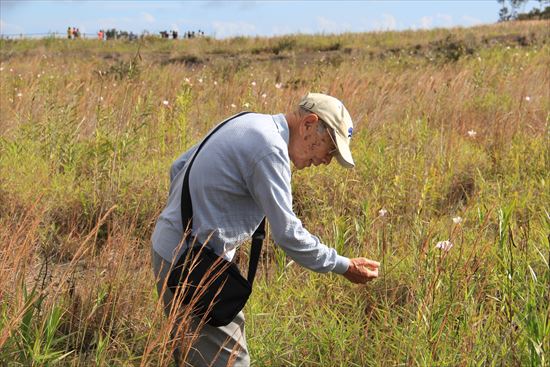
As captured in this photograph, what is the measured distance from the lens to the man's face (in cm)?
223

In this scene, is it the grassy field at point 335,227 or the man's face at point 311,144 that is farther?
the grassy field at point 335,227

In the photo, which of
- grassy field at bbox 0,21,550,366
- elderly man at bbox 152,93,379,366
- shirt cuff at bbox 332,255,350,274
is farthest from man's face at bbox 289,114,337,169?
grassy field at bbox 0,21,550,366

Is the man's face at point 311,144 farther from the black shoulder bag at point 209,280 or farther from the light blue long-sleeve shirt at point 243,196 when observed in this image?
the black shoulder bag at point 209,280

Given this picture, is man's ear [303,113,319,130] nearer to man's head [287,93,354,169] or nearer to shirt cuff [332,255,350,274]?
man's head [287,93,354,169]

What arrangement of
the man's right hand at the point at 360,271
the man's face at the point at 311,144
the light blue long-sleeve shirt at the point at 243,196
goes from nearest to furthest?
the light blue long-sleeve shirt at the point at 243,196
the man's face at the point at 311,144
the man's right hand at the point at 360,271

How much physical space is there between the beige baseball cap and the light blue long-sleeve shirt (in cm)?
13

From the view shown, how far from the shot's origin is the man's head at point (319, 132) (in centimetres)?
220

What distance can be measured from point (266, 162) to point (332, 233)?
5.27 feet

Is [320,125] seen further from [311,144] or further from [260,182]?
[260,182]

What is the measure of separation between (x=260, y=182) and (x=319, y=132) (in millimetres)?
291

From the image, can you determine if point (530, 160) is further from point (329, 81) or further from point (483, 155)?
point (329, 81)

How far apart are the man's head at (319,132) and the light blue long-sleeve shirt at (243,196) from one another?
0.05m

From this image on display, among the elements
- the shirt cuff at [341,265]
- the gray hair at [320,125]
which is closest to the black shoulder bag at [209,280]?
the shirt cuff at [341,265]

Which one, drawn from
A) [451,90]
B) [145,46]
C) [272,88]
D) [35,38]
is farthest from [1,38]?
[451,90]
